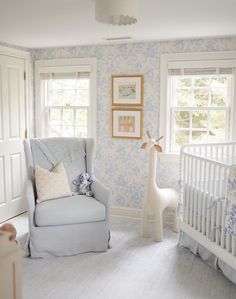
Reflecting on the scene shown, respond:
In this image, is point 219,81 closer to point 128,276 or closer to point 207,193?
point 207,193

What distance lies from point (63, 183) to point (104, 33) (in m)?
1.58

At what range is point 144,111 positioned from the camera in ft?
A: 13.6

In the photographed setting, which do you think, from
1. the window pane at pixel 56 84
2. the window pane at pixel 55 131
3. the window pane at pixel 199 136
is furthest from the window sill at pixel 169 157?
the window pane at pixel 56 84

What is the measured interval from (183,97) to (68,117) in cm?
153

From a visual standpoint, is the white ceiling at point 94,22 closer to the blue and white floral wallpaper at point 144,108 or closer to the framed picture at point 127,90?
the blue and white floral wallpaper at point 144,108

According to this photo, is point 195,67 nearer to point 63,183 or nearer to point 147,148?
point 147,148

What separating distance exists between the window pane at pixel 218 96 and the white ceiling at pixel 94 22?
2.03 feet

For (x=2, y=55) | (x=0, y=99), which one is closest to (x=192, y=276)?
(x=0, y=99)

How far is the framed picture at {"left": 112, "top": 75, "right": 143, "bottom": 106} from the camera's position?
13.6 feet

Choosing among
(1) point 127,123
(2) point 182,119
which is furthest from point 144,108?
(2) point 182,119

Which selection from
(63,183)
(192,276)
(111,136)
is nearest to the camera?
(192,276)

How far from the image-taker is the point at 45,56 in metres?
4.54

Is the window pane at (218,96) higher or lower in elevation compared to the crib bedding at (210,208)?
higher

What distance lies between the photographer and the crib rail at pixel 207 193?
8.86 feet
